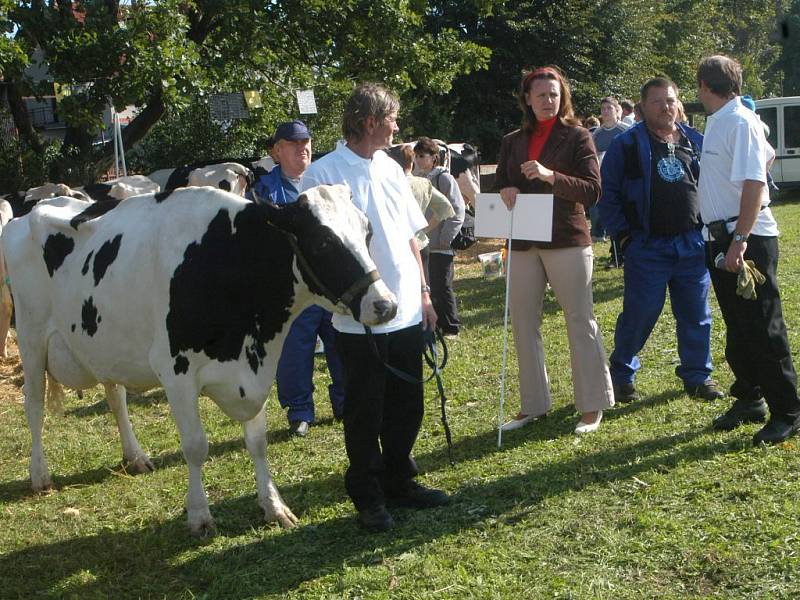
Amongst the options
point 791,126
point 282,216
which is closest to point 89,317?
point 282,216

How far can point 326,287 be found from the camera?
4.39 metres

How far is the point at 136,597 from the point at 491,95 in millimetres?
23395

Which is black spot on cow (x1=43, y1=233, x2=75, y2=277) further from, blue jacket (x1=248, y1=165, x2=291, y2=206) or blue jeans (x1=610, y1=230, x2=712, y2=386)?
blue jeans (x1=610, y1=230, x2=712, y2=386)

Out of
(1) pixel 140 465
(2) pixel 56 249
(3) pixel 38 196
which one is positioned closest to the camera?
(2) pixel 56 249

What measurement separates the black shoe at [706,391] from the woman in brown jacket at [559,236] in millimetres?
900

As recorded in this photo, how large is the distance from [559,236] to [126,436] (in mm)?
3144

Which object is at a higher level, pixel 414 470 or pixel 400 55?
pixel 400 55

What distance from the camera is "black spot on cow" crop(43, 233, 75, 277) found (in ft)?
18.3

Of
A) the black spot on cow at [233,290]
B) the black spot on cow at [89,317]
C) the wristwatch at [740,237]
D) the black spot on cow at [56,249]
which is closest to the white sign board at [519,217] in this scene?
the wristwatch at [740,237]

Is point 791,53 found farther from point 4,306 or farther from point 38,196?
point 4,306

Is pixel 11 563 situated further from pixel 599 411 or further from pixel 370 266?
pixel 599 411

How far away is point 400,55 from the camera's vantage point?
15.5 meters

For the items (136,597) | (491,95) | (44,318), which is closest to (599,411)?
(136,597)

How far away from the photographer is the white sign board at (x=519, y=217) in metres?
5.66
